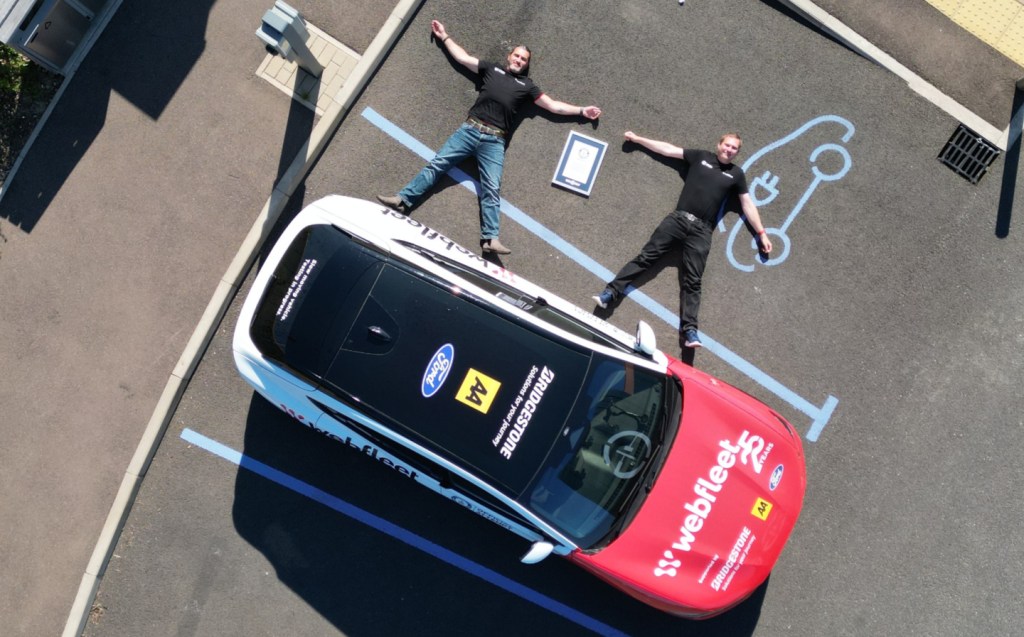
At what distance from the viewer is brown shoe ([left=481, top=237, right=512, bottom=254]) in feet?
21.6

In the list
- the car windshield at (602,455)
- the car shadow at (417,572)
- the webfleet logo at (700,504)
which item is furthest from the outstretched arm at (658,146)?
the car shadow at (417,572)

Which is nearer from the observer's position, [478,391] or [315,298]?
[478,391]

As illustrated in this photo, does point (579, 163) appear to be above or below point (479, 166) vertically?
above

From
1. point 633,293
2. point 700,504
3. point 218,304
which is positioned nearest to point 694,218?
point 633,293

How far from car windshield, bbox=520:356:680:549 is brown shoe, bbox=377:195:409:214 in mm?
2689

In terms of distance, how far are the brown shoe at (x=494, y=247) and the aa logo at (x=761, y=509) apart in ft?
11.1

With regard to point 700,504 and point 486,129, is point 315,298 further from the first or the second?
point 700,504

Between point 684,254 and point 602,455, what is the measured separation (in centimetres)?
242

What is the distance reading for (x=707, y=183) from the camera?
21.5 ft

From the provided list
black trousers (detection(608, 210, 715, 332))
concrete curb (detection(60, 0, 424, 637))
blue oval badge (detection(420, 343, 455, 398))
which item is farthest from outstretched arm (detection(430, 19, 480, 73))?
blue oval badge (detection(420, 343, 455, 398))

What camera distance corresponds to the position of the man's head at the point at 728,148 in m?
6.47

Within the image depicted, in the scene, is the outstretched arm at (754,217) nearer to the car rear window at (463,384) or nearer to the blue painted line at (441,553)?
the car rear window at (463,384)

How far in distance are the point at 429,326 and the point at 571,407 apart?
1.35m

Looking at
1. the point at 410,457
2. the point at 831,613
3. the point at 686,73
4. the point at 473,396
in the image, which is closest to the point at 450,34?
the point at 686,73
